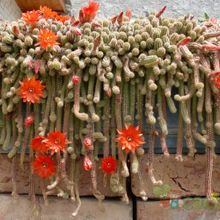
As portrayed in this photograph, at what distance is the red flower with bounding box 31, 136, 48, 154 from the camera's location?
1583mm

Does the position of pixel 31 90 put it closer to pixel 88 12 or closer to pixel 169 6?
pixel 88 12

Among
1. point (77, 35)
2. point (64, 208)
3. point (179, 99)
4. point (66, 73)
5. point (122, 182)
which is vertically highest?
point (77, 35)

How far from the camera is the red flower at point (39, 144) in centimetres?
158

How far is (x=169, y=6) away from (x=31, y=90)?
1.34 meters

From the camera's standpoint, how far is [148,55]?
1599mm

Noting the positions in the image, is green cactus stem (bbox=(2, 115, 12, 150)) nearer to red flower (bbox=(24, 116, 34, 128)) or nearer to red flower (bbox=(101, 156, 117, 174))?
red flower (bbox=(24, 116, 34, 128))

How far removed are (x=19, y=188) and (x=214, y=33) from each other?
97 cm

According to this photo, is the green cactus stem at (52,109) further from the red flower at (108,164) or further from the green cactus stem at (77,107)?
the red flower at (108,164)

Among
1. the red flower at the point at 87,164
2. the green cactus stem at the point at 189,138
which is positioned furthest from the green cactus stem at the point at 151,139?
the red flower at the point at 87,164

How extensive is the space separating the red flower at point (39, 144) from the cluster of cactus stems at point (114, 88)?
4 cm

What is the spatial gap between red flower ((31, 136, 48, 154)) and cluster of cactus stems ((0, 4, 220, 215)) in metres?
0.04

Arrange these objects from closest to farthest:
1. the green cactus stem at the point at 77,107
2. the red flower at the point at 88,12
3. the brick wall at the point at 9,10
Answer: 1. the green cactus stem at the point at 77,107
2. the red flower at the point at 88,12
3. the brick wall at the point at 9,10

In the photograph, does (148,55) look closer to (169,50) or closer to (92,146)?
(169,50)

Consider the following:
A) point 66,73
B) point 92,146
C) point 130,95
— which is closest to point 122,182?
point 92,146
